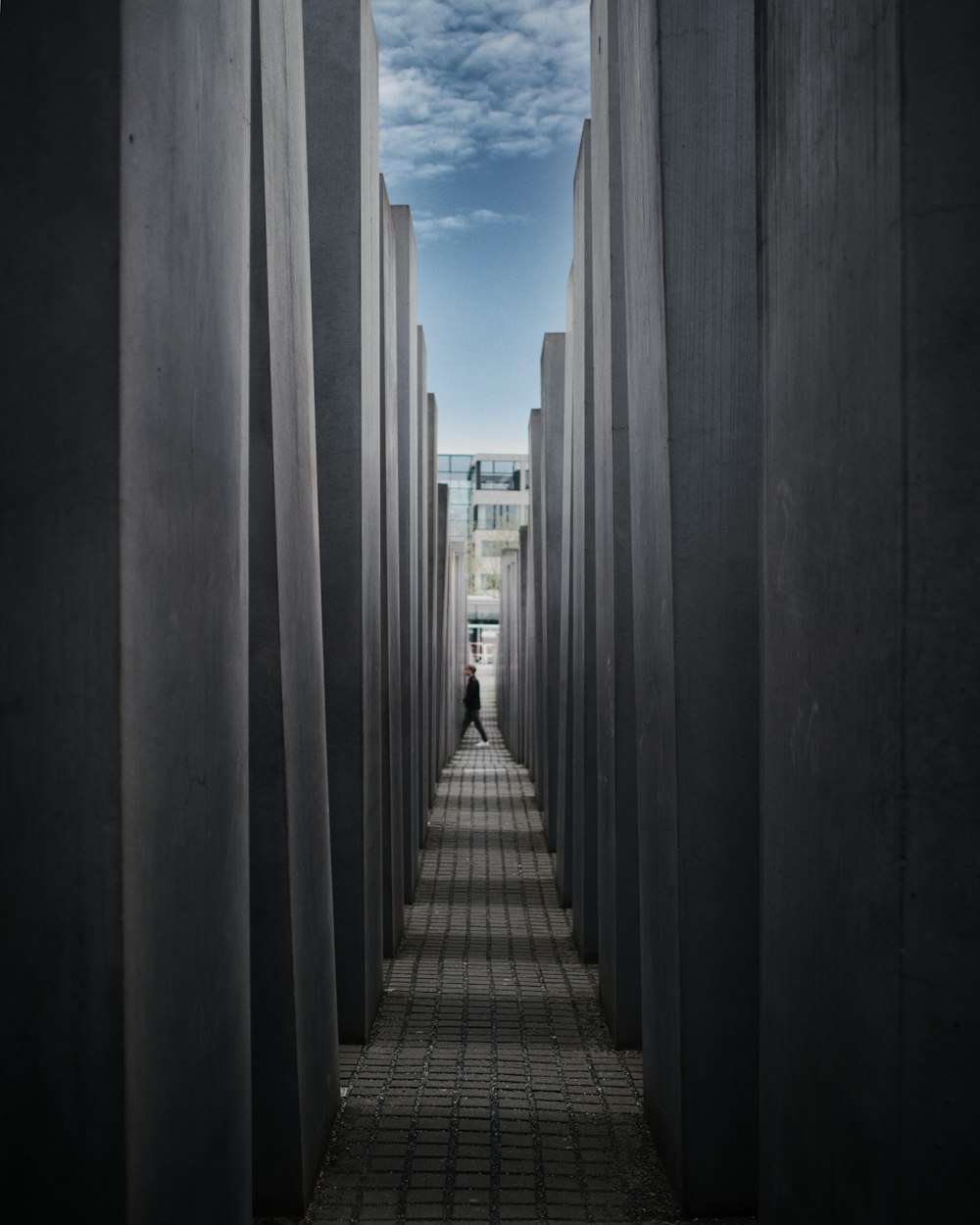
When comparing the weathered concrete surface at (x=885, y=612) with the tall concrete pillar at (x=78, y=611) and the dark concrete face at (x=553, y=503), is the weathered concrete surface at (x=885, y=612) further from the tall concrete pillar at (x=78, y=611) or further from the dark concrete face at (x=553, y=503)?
the dark concrete face at (x=553, y=503)

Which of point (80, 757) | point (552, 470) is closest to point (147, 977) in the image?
point (80, 757)

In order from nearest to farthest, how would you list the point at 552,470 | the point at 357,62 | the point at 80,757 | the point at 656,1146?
1. the point at 80,757
2. the point at 656,1146
3. the point at 357,62
4. the point at 552,470

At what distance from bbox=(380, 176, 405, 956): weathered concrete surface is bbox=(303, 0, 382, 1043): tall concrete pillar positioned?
1.52 m

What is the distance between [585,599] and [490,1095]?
12.1ft

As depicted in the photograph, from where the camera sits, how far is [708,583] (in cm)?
431

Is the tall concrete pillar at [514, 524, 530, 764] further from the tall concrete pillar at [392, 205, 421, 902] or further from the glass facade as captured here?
the glass facade

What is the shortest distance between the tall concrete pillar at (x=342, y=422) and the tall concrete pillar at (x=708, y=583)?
7.27 ft

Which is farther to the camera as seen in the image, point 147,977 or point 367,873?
point 367,873

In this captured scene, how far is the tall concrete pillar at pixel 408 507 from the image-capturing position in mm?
10516

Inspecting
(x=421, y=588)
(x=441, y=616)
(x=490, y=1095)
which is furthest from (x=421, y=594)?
(x=490, y=1095)

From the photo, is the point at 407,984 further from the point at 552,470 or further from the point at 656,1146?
the point at 552,470

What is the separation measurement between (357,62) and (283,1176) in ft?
17.4

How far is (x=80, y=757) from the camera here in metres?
2.54

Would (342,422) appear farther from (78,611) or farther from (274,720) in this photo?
(78,611)
